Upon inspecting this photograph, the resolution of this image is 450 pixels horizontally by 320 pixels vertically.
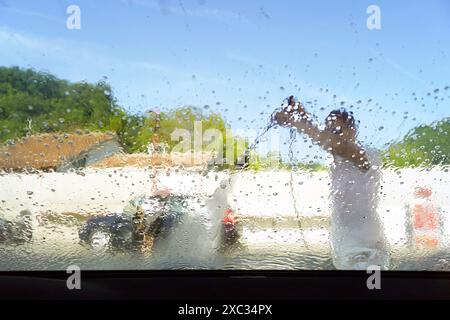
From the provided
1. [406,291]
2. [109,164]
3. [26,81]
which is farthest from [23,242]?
[406,291]

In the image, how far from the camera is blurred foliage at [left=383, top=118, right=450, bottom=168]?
2162mm

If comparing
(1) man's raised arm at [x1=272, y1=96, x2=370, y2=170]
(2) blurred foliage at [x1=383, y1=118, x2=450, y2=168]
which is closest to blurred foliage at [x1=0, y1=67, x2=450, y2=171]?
(2) blurred foliage at [x1=383, y1=118, x2=450, y2=168]

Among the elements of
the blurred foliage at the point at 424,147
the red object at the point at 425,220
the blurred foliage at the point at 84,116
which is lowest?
the red object at the point at 425,220

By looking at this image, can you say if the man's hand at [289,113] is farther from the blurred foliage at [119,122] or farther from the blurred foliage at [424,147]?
the blurred foliage at [424,147]

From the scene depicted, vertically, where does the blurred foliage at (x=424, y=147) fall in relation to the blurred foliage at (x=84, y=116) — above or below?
below

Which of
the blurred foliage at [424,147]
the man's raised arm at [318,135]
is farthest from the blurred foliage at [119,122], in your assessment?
the man's raised arm at [318,135]

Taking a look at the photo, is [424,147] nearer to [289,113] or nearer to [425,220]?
[425,220]

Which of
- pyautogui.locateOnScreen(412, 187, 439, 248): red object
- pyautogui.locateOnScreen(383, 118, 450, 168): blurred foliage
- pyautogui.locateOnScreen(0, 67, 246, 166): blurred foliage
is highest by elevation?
pyautogui.locateOnScreen(0, 67, 246, 166): blurred foliage

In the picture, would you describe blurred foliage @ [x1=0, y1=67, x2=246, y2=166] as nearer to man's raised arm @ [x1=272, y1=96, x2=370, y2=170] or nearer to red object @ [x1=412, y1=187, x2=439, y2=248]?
man's raised arm @ [x1=272, y1=96, x2=370, y2=170]

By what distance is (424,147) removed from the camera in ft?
7.11

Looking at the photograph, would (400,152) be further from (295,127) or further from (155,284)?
(155,284)

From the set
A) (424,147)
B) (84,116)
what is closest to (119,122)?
(84,116)

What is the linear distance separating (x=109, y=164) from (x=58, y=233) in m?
0.34

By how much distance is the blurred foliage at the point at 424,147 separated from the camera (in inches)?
85.1
